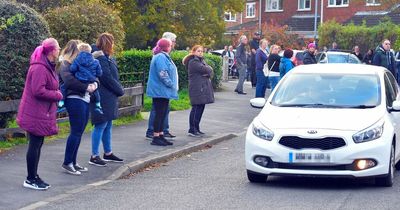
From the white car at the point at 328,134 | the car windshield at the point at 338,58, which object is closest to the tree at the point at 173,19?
the car windshield at the point at 338,58

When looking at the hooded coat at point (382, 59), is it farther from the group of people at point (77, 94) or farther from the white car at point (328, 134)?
the white car at point (328, 134)

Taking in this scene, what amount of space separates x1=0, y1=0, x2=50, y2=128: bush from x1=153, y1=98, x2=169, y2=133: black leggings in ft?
7.64

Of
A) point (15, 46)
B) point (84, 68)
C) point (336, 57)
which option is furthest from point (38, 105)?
point (336, 57)

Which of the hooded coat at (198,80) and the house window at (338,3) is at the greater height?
the house window at (338,3)

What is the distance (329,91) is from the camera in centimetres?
1202

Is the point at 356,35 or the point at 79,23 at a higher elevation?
the point at 79,23

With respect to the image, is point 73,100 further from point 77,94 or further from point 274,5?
point 274,5

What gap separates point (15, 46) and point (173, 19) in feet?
67.9

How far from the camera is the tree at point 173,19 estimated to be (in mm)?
33562

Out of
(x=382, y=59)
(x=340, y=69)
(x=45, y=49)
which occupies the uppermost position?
(x=45, y=49)

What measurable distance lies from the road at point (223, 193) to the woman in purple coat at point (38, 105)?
2.23ft

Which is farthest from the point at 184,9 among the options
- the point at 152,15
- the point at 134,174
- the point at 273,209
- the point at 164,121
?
the point at 273,209

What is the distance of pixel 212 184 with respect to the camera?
11328mm

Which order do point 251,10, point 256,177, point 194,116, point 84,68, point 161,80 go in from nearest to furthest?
point 256,177 < point 84,68 < point 161,80 < point 194,116 < point 251,10
